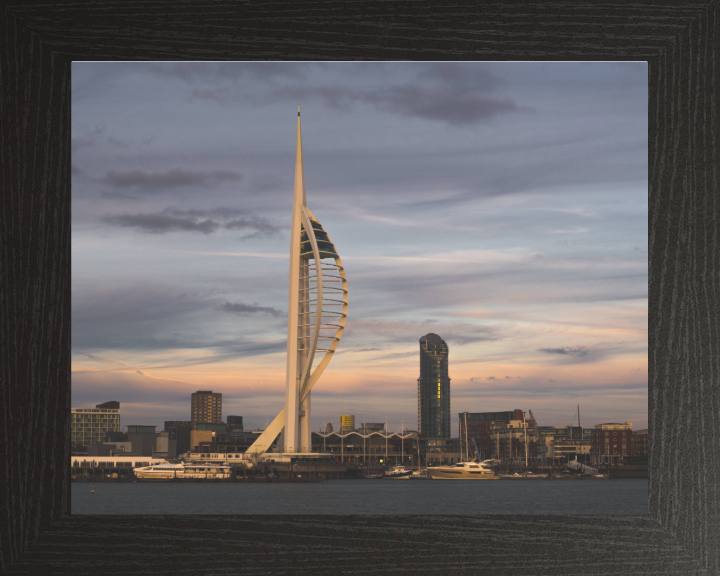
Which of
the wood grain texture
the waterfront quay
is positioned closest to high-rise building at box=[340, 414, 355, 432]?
the waterfront quay

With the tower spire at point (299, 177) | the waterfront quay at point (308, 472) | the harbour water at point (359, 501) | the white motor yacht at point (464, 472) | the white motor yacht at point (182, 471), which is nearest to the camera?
the harbour water at point (359, 501)

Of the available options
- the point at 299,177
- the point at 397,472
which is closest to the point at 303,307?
the point at 299,177

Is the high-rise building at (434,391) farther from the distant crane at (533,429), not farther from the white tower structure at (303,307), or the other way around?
the white tower structure at (303,307)

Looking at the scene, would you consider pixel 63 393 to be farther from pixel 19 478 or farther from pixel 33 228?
pixel 33 228

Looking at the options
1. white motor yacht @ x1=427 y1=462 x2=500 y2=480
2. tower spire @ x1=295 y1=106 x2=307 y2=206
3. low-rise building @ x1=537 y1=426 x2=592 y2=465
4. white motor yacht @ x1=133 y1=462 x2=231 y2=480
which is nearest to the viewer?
tower spire @ x1=295 y1=106 x2=307 y2=206

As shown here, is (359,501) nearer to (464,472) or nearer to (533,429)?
(464,472)

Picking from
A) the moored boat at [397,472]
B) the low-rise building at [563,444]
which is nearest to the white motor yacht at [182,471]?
the moored boat at [397,472]

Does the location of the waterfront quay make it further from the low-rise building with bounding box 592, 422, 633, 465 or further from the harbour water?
the low-rise building with bounding box 592, 422, 633, 465
